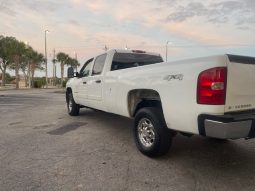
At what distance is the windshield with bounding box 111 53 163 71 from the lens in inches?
272

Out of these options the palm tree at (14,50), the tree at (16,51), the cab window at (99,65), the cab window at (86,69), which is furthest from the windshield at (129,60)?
the tree at (16,51)

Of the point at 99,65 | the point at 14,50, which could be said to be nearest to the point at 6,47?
the point at 14,50

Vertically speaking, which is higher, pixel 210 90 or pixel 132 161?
pixel 210 90

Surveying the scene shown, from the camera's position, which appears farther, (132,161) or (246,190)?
(132,161)

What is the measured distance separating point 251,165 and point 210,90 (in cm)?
168

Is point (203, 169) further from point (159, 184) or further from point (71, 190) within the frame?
point (71, 190)

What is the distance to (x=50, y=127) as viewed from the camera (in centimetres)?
791

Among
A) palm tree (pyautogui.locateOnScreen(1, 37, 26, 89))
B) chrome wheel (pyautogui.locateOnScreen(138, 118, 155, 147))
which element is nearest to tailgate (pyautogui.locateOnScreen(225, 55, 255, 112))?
chrome wheel (pyautogui.locateOnScreen(138, 118, 155, 147))

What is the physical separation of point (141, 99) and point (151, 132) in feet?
2.17

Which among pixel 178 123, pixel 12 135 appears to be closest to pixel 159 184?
pixel 178 123

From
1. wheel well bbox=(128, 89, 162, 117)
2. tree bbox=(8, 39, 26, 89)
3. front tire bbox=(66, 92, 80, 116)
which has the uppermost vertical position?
tree bbox=(8, 39, 26, 89)

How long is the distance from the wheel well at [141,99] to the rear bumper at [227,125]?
3.86 ft

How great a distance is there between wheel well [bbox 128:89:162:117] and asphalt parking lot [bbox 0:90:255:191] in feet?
2.53

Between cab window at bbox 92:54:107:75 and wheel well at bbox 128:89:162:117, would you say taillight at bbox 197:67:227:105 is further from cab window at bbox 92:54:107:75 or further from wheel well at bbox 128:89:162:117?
cab window at bbox 92:54:107:75
